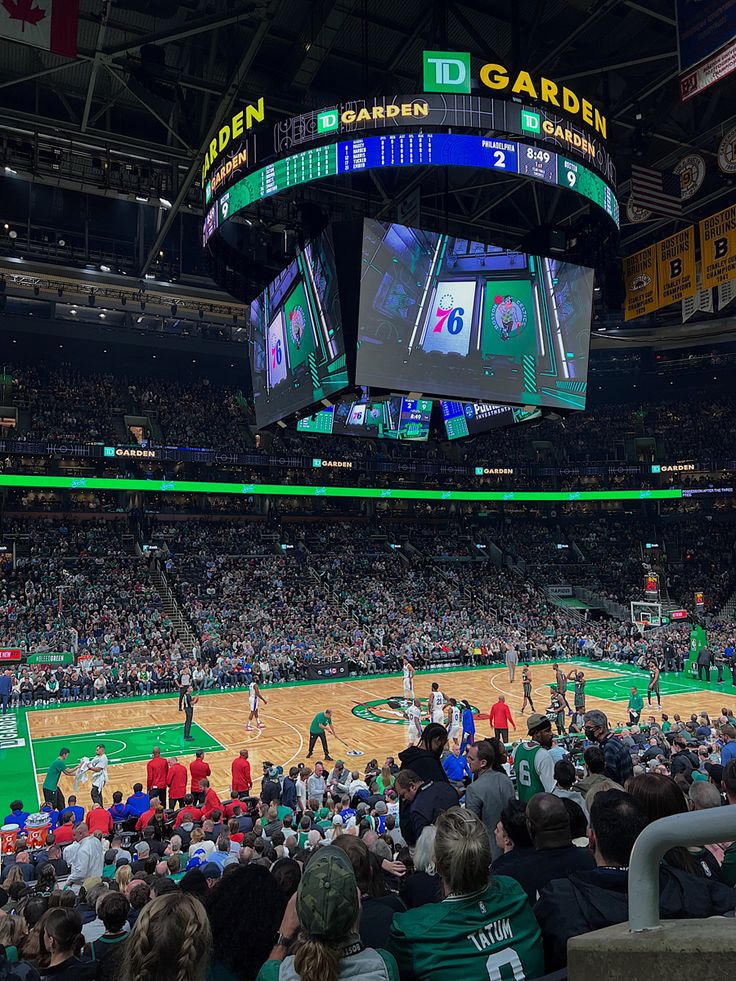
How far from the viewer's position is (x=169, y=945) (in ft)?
7.25

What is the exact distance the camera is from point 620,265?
62.5 ft

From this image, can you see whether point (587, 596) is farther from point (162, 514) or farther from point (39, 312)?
point (39, 312)

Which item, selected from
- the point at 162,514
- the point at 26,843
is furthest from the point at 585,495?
the point at 26,843

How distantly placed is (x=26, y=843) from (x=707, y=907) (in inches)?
397

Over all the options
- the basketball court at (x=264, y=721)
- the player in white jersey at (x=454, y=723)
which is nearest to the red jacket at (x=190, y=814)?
the basketball court at (x=264, y=721)

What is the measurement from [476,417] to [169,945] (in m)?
17.1

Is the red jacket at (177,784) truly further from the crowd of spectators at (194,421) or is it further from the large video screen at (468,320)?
the crowd of spectators at (194,421)

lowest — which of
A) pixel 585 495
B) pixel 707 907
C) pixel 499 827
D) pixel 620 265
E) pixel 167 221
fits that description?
pixel 499 827

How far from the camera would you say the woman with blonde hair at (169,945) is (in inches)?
86.3

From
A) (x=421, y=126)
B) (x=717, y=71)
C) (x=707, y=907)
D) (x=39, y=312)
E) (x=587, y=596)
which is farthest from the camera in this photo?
(x=587, y=596)

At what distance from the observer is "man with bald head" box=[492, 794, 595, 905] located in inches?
136

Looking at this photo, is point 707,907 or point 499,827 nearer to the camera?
point 707,907

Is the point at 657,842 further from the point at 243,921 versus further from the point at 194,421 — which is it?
the point at 194,421

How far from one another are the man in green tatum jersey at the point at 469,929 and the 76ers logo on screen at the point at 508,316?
44.6 ft
